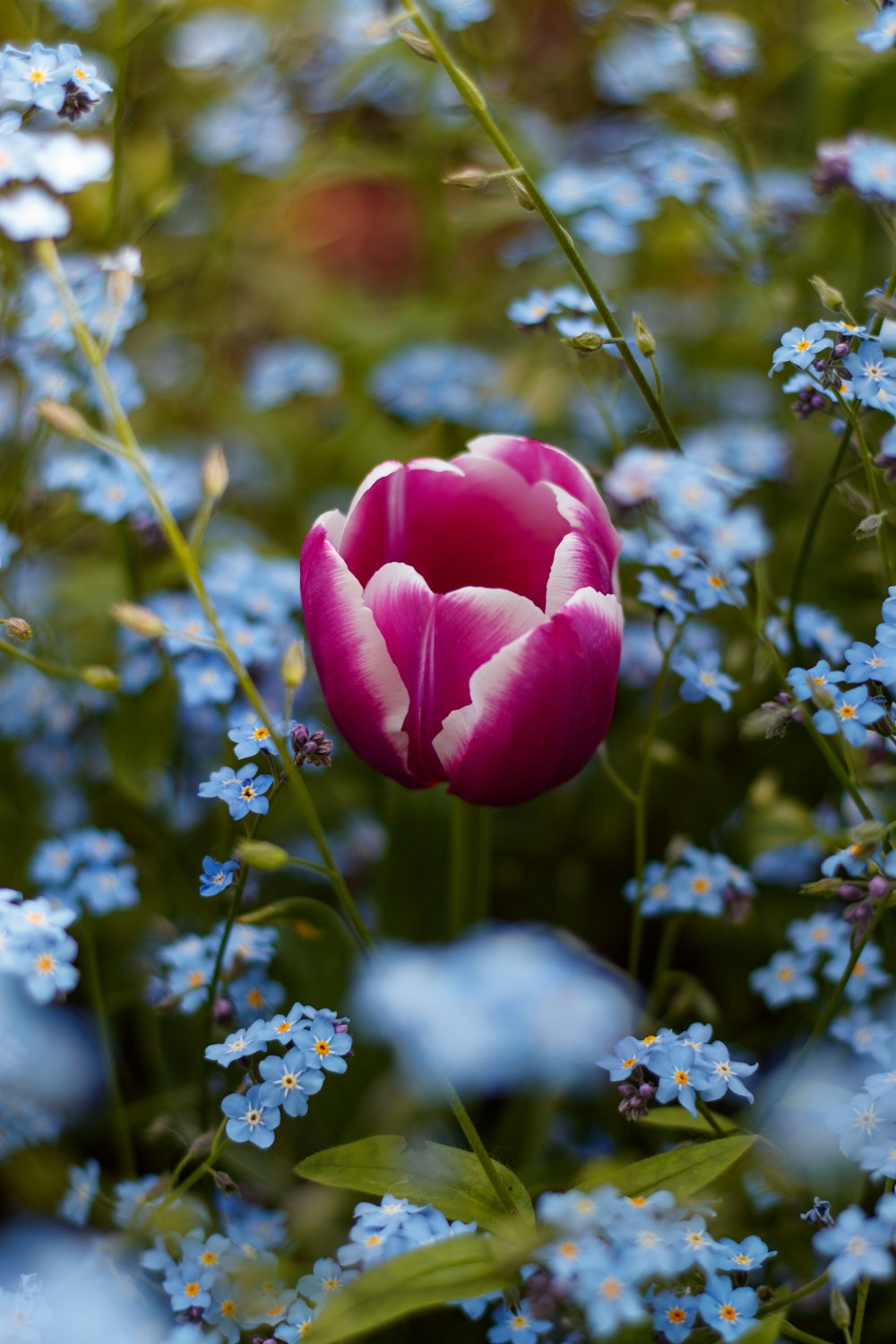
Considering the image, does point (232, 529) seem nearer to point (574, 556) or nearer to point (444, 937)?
point (444, 937)

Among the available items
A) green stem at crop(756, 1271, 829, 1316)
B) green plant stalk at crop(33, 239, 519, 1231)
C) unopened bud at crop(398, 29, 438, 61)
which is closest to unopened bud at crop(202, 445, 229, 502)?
green plant stalk at crop(33, 239, 519, 1231)

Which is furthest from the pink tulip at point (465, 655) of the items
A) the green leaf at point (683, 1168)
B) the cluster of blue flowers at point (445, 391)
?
the cluster of blue flowers at point (445, 391)

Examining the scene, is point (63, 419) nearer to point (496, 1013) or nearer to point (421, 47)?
point (421, 47)

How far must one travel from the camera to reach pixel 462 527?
33.0 inches

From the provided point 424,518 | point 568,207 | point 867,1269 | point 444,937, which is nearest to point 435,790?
point 444,937

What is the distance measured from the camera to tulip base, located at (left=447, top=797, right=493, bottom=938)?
0.94 meters

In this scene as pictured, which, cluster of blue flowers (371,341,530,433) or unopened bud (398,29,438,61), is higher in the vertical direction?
unopened bud (398,29,438,61)

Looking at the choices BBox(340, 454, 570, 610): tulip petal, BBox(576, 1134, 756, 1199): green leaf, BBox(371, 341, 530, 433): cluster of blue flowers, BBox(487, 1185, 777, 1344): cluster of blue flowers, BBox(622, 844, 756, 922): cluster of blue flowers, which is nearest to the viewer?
BBox(487, 1185, 777, 1344): cluster of blue flowers

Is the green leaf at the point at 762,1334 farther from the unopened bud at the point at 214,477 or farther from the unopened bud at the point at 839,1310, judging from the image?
the unopened bud at the point at 214,477

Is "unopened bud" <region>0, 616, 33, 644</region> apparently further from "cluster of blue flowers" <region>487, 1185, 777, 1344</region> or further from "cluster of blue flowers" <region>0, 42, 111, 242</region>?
"cluster of blue flowers" <region>487, 1185, 777, 1344</region>

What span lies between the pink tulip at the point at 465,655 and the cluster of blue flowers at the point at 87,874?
291 millimetres

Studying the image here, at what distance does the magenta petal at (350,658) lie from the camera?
705 millimetres

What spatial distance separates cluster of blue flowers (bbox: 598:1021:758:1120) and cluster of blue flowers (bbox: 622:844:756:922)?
171 mm

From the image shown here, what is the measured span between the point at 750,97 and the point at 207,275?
2.68 ft
